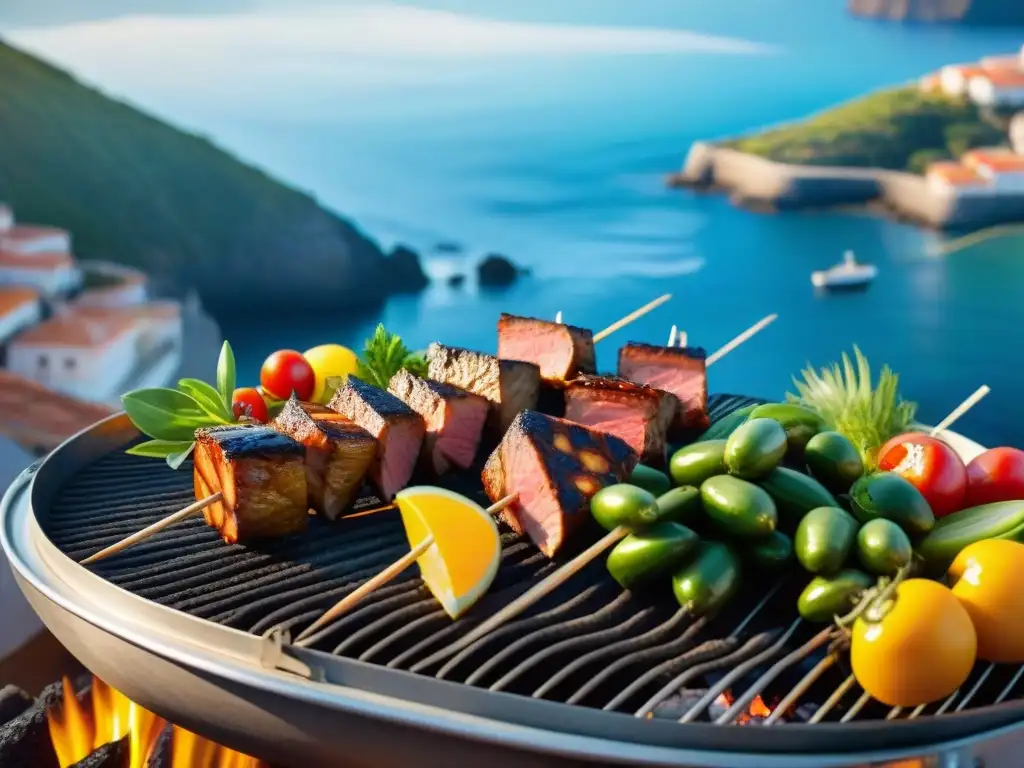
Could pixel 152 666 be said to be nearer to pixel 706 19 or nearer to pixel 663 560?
pixel 663 560

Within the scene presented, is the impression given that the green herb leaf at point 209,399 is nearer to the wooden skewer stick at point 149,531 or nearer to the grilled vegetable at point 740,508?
the wooden skewer stick at point 149,531

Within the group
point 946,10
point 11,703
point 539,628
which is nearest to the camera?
point 539,628

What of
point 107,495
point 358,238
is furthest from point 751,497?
point 358,238

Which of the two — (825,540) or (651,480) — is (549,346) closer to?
(651,480)

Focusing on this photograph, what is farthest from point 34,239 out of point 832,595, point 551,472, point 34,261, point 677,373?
point 832,595

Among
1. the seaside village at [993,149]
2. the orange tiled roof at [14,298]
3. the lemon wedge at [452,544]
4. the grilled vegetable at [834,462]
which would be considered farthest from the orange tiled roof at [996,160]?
the orange tiled roof at [14,298]

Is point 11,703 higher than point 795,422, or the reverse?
point 795,422
